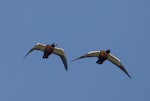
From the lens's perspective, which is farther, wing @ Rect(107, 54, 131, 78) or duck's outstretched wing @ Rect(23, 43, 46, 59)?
wing @ Rect(107, 54, 131, 78)

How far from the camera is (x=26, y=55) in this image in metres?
118

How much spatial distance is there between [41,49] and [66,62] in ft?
22.6

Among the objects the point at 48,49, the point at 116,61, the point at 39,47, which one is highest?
the point at 39,47

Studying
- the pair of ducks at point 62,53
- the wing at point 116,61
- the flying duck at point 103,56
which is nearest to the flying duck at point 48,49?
the pair of ducks at point 62,53

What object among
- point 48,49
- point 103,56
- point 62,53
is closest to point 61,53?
point 62,53

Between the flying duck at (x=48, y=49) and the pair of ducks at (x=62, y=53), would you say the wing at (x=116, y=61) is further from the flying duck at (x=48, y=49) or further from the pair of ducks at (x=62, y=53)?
the flying duck at (x=48, y=49)

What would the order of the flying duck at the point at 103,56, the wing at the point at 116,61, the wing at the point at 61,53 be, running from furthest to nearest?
the wing at the point at 116,61 < the wing at the point at 61,53 < the flying duck at the point at 103,56

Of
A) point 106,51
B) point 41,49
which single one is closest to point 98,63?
point 106,51

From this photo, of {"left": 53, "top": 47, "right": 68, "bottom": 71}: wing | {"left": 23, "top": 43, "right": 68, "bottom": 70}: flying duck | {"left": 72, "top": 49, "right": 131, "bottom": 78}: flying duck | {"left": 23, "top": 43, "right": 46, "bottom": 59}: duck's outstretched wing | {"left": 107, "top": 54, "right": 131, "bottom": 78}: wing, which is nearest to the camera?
{"left": 23, "top": 43, "right": 68, "bottom": 70}: flying duck

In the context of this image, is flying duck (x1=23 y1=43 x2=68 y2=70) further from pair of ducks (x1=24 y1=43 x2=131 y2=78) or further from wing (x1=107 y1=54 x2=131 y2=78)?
wing (x1=107 y1=54 x2=131 y2=78)

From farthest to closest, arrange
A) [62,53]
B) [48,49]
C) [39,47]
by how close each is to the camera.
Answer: [62,53] < [39,47] < [48,49]

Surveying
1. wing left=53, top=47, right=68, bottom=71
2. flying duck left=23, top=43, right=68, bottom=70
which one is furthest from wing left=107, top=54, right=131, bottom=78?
flying duck left=23, top=43, right=68, bottom=70

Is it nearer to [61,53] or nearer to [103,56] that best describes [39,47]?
[61,53]

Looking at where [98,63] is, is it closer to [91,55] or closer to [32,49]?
[91,55]
